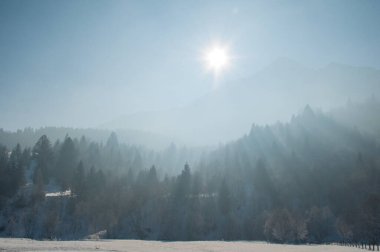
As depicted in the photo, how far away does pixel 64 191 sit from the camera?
17238 centimetres

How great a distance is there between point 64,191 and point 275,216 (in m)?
106

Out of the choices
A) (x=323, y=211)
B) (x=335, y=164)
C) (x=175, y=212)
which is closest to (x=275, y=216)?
(x=323, y=211)

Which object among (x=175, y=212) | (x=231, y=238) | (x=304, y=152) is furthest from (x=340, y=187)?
(x=175, y=212)

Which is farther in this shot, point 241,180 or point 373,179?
point 241,180

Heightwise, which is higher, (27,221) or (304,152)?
(304,152)

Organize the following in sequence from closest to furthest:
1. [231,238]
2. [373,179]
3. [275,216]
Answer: [275,216], [231,238], [373,179]

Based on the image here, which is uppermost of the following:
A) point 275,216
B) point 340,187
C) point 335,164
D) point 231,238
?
point 335,164

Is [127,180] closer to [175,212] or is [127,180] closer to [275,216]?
[175,212]

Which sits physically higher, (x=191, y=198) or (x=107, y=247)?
(x=191, y=198)

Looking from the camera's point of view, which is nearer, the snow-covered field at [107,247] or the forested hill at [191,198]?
the snow-covered field at [107,247]

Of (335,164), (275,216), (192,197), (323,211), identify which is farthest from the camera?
(335,164)

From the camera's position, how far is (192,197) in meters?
165

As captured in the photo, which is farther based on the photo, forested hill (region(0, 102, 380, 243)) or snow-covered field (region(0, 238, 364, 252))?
forested hill (region(0, 102, 380, 243))

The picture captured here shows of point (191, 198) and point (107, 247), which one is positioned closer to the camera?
point (107, 247)
